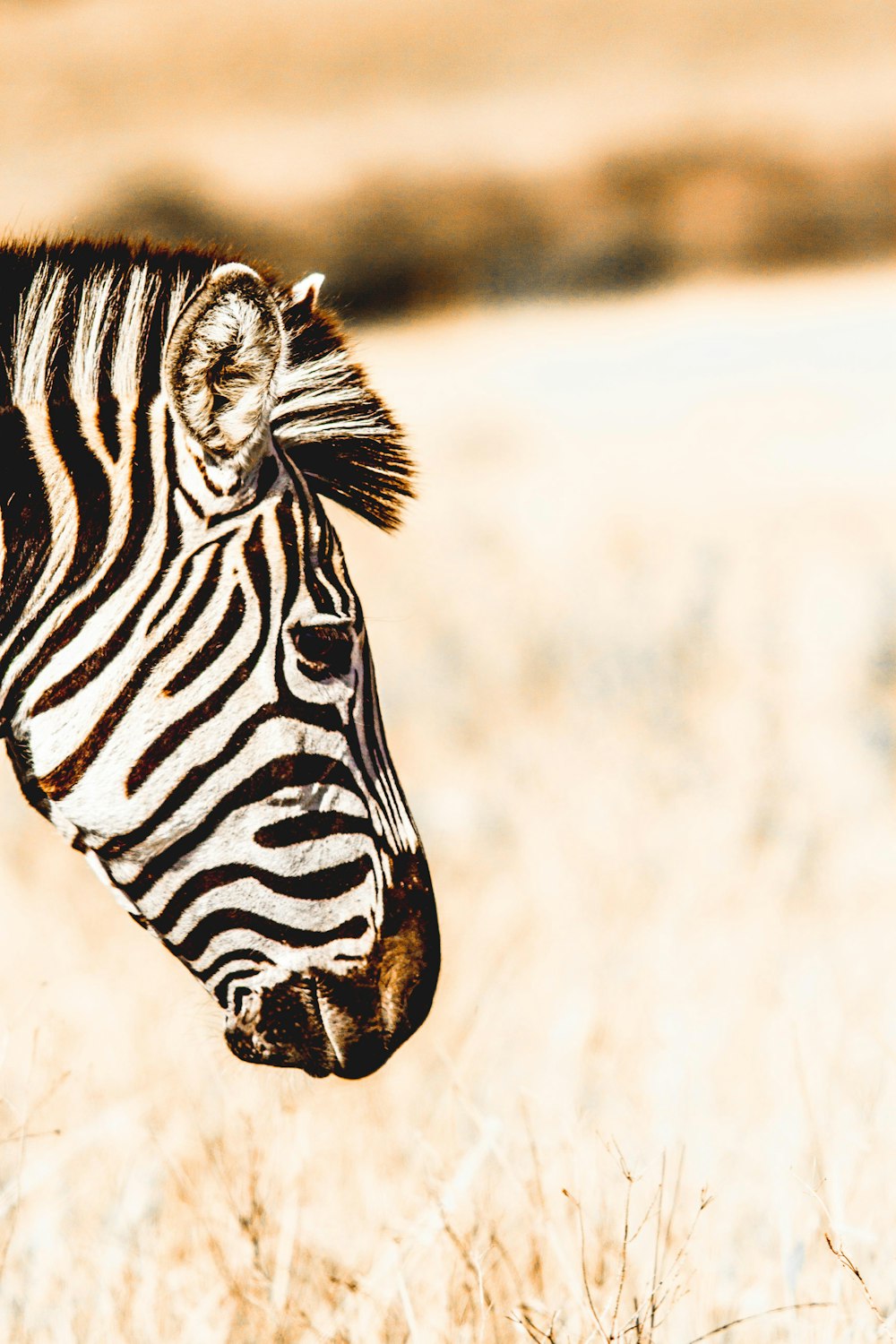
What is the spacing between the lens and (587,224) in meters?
59.9

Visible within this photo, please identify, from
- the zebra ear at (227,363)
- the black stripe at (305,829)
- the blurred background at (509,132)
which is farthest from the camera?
the blurred background at (509,132)

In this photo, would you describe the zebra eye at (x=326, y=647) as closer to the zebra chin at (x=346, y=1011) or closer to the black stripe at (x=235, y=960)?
the zebra chin at (x=346, y=1011)

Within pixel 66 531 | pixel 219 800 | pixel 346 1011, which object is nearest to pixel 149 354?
pixel 66 531

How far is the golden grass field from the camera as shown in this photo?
10.1 feet

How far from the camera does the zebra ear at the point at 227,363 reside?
2.43 m

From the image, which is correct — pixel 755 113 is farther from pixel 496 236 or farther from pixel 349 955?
pixel 349 955

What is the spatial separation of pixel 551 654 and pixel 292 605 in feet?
23.2

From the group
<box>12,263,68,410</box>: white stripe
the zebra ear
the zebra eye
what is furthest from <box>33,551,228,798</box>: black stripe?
<box>12,263,68,410</box>: white stripe

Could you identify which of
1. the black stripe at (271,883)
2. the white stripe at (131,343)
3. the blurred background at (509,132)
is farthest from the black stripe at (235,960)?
the blurred background at (509,132)

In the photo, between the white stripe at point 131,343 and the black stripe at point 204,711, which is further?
the white stripe at point 131,343

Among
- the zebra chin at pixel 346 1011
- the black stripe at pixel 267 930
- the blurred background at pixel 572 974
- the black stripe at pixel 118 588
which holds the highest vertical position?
the black stripe at pixel 118 588

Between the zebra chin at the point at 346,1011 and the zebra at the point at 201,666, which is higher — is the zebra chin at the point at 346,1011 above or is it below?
below

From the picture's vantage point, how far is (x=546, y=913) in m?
6.05

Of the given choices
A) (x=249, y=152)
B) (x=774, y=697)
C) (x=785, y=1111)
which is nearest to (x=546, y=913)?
(x=785, y=1111)
